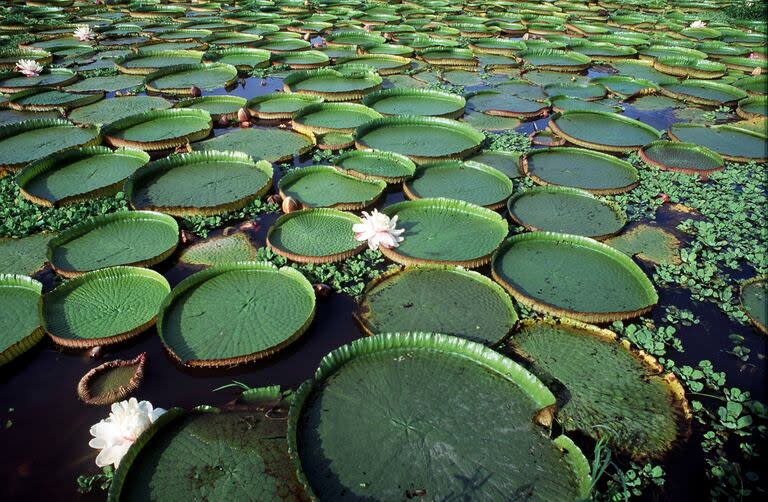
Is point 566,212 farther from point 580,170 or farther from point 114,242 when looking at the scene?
point 114,242

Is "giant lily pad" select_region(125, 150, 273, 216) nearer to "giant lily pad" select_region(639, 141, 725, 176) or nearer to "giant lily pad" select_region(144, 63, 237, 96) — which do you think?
"giant lily pad" select_region(144, 63, 237, 96)

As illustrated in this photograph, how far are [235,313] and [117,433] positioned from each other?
1.06 meters

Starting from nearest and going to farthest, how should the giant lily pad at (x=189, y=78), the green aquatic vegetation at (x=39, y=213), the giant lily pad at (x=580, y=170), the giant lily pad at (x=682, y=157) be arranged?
1. the green aquatic vegetation at (x=39, y=213)
2. the giant lily pad at (x=580, y=170)
3. the giant lily pad at (x=682, y=157)
4. the giant lily pad at (x=189, y=78)

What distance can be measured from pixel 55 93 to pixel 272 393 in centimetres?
673

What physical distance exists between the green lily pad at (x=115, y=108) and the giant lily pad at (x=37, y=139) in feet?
1.11

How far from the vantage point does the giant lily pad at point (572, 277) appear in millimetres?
3193

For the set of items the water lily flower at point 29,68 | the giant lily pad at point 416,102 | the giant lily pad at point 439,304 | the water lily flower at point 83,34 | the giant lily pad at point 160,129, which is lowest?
the giant lily pad at point 439,304

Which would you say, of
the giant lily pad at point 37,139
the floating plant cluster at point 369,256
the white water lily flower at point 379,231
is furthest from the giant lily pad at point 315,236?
the giant lily pad at point 37,139

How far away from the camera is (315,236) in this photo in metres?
3.84

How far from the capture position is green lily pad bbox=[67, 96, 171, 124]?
6.05 meters

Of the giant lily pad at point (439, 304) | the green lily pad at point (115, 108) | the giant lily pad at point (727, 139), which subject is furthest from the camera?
the green lily pad at point (115, 108)

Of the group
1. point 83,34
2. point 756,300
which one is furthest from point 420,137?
point 83,34

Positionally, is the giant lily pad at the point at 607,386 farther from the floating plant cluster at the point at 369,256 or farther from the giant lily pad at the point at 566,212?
the giant lily pad at the point at 566,212

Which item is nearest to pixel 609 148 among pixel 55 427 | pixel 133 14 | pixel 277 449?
pixel 277 449
